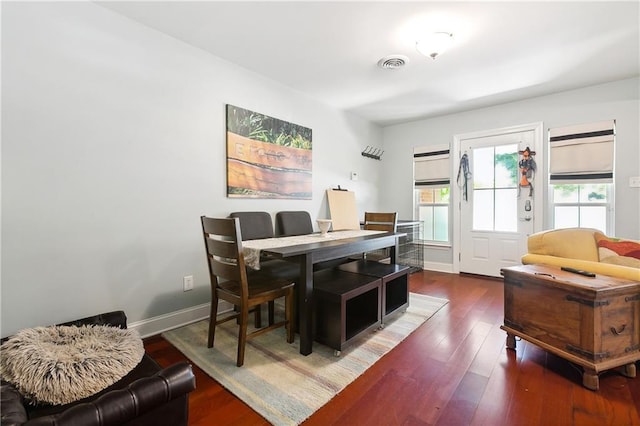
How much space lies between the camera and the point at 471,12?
6.70ft

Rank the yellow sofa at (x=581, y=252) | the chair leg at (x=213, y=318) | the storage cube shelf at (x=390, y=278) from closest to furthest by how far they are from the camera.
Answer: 1. the yellow sofa at (x=581, y=252)
2. the chair leg at (x=213, y=318)
3. the storage cube shelf at (x=390, y=278)

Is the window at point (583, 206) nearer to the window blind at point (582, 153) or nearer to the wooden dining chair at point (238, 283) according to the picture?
the window blind at point (582, 153)

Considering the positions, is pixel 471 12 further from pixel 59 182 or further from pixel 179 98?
pixel 59 182

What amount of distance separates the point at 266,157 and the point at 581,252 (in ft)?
9.25

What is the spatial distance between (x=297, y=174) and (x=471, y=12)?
86.7 inches

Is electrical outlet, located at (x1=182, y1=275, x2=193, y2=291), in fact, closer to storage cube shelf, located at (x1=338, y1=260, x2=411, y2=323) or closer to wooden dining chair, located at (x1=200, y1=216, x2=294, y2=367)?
wooden dining chair, located at (x1=200, y1=216, x2=294, y2=367)

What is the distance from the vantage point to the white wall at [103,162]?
171 cm

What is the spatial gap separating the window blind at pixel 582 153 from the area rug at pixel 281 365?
281cm

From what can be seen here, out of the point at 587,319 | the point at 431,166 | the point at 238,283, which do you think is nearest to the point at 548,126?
the point at 431,166

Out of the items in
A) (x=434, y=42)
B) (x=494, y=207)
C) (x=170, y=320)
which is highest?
(x=434, y=42)

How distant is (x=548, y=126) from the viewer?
3623mm

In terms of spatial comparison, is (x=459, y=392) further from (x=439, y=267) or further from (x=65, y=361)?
(x=439, y=267)

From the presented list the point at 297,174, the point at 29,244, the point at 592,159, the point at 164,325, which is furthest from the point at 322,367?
the point at 592,159

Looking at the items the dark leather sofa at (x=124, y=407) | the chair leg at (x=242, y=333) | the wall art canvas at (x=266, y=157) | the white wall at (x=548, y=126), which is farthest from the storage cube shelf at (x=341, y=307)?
the white wall at (x=548, y=126)
